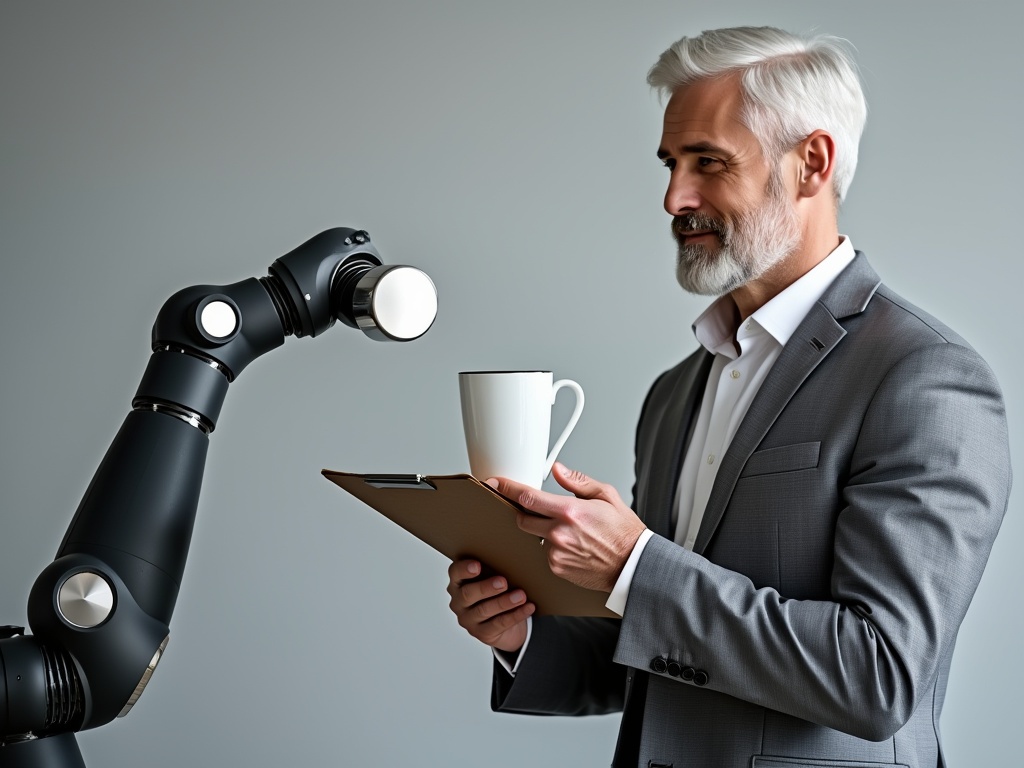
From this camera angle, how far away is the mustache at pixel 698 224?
1.42 meters

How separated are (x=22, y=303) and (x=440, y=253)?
3.08ft

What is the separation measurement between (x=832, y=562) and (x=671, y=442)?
1.16 feet

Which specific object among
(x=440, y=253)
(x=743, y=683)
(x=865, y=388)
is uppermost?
(x=440, y=253)

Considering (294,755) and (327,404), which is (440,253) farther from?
(294,755)

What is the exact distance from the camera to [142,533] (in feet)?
2.40

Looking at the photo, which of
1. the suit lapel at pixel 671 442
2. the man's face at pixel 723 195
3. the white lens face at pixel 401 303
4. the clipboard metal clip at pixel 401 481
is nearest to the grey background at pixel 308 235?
the suit lapel at pixel 671 442

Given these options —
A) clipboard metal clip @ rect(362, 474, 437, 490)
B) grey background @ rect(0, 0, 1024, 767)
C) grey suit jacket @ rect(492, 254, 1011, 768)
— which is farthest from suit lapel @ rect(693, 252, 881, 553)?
grey background @ rect(0, 0, 1024, 767)

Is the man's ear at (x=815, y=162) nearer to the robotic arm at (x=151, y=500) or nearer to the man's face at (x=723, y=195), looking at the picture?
the man's face at (x=723, y=195)

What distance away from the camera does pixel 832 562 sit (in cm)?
117

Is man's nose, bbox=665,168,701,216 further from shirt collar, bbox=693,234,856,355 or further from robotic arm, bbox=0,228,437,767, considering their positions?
robotic arm, bbox=0,228,437,767

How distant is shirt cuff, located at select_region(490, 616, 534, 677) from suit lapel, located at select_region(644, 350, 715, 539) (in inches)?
9.1

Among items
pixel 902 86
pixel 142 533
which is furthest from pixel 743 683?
pixel 902 86

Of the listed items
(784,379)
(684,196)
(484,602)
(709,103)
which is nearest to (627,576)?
(484,602)

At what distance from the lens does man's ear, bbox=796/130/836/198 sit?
142cm
